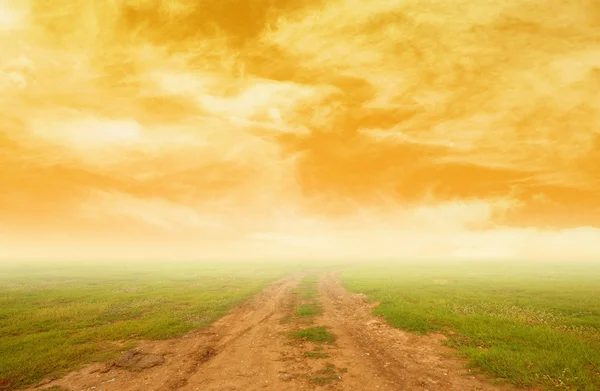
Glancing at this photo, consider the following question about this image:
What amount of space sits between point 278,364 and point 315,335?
610cm

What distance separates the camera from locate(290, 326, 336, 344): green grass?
2005 cm

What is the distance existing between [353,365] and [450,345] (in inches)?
326

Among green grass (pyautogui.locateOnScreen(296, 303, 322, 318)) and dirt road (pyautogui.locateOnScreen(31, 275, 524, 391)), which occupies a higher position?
dirt road (pyautogui.locateOnScreen(31, 275, 524, 391))

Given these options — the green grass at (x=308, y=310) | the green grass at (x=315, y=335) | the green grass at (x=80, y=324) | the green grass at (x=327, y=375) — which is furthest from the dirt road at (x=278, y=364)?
the green grass at (x=308, y=310)

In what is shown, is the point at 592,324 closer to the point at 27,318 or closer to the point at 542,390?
the point at 542,390

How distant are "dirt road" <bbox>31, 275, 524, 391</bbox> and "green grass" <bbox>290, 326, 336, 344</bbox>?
741mm

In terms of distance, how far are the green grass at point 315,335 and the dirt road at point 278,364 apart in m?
0.74

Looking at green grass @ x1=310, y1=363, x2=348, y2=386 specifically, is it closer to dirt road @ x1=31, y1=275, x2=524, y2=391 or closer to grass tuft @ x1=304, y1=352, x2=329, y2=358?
dirt road @ x1=31, y1=275, x2=524, y2=391

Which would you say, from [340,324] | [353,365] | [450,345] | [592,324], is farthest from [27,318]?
[592,324]

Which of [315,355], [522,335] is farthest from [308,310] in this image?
[522,335]

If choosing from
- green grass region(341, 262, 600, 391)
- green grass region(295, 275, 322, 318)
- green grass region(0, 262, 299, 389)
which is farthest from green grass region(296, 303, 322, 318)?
green grass region(0, 262, 299, 389)

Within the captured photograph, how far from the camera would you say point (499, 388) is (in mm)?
12703

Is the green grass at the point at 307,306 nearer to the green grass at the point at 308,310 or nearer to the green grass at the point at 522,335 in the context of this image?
the green grass at the point at 308,310

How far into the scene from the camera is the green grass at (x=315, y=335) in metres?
20.0
